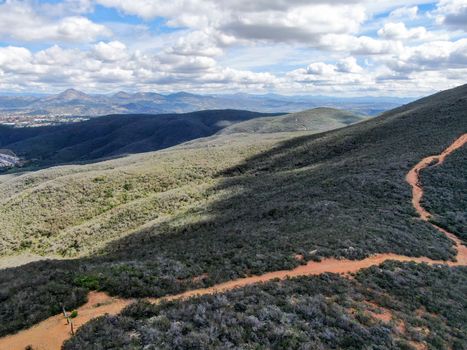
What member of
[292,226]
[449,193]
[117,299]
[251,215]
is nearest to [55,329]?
[117,299]

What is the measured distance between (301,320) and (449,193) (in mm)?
27836

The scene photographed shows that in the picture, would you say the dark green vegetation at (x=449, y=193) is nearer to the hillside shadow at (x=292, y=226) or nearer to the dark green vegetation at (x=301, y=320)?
the hillside shadow at (x=292, y=226)

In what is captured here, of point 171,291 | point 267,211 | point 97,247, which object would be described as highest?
point 171,291

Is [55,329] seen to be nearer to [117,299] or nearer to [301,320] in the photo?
[117,299]

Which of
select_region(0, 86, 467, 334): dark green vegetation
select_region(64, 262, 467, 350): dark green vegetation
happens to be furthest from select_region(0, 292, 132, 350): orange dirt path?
select_region(64, 262, 467, 350): dark green vegetation

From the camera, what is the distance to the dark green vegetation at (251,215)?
658 inches

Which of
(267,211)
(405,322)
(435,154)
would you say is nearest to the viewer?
(405,322)

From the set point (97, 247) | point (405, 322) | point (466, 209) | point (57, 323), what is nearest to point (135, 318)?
point (57, 323)

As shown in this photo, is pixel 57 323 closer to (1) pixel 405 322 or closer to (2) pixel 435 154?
(1) pixel 405 322

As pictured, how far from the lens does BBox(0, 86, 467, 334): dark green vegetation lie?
54.9 ft

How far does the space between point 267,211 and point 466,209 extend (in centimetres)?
1711

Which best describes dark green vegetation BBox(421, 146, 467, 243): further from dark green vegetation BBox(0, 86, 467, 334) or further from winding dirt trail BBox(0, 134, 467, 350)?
dark green vegetation BBox(0, 86, 467, 334)

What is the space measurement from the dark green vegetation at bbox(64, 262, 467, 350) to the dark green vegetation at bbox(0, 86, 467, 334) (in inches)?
109

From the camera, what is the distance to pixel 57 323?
12297 millimetres
